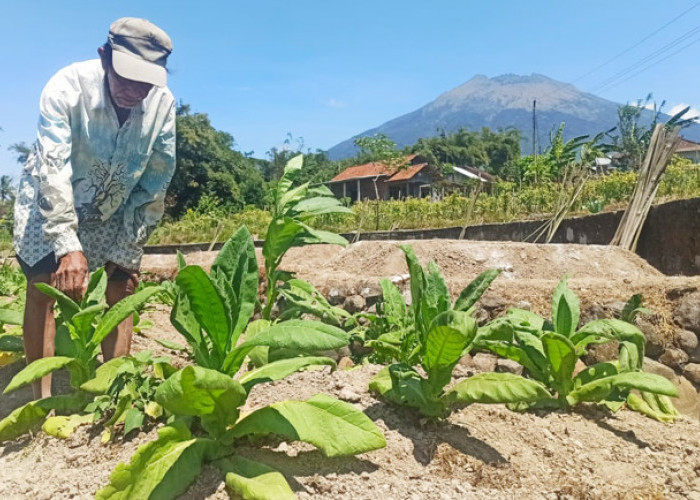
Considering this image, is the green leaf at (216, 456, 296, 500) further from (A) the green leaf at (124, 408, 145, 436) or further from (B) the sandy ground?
(A) the green leaf at (124, 408, 145, 436)

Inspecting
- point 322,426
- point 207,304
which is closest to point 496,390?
point 322,426

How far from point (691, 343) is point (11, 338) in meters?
3.57

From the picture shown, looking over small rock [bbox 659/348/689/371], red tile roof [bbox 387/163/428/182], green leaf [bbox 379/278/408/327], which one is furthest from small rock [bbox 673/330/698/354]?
red tile roof [bbox 387/163/428/182]

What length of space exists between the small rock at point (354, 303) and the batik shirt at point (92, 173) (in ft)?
5.36

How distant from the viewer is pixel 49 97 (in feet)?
7.58

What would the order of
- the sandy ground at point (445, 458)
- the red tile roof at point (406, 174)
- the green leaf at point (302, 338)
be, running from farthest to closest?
1. the red tile roof at point (406, 174)
2. the sandy ground at point (445, 458)
3. the green leaf at point (302, 338)

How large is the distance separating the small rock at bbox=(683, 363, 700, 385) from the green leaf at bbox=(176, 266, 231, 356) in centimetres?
284

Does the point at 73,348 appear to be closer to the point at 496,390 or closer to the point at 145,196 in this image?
the point at 145,196

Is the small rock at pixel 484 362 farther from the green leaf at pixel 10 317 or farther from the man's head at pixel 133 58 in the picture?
the green leaf at pixel 10 317

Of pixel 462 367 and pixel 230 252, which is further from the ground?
pixel 230 252

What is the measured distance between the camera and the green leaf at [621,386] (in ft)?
6.57

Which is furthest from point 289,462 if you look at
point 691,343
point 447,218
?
point 447,218

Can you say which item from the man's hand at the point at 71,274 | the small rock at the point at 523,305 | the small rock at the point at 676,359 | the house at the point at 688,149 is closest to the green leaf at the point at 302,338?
the man's hand at the point at 71,274

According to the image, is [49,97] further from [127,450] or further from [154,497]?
[154,497]
